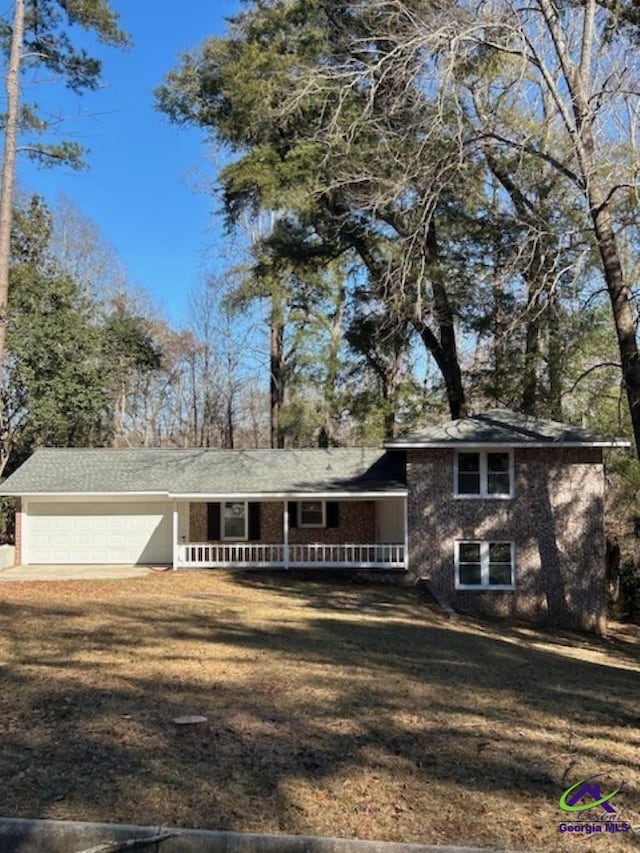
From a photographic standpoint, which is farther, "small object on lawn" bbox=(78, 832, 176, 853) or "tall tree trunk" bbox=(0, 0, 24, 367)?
"tall tree trunk" bbox=(0, 0, 24, 367)

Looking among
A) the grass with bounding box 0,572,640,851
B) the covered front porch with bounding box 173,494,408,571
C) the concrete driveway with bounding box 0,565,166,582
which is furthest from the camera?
the covered front porch with bounding box 173,494,408,571

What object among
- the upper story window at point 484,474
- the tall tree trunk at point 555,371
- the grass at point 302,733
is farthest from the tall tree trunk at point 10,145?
the tall tree trunk at point 555,371

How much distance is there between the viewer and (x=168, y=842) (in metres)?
3.41

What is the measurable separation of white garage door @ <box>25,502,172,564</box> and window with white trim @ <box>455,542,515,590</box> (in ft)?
28.7

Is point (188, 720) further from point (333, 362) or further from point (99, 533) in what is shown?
point (333, 362)

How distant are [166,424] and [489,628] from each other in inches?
1092

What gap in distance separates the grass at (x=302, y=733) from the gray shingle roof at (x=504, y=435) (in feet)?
30.0

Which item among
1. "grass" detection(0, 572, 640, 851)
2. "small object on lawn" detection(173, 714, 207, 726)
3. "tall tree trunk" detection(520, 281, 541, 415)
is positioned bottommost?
"grass" detection(0, 572, 640, 851)

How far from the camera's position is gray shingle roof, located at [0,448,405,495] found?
20.9 meters

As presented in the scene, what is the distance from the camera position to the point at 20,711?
5.32 meters

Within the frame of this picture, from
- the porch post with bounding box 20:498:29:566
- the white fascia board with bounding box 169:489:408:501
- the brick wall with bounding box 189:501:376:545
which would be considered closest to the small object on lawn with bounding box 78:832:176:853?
the white fascia board with bounding box 169:489:408:501

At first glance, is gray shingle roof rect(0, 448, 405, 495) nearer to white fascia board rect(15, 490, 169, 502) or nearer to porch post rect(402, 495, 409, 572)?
white fascia board rect(15, 490, 169, 502)

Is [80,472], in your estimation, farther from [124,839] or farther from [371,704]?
[124,839]

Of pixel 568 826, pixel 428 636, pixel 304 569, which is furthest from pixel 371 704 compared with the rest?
pixel 304 569
